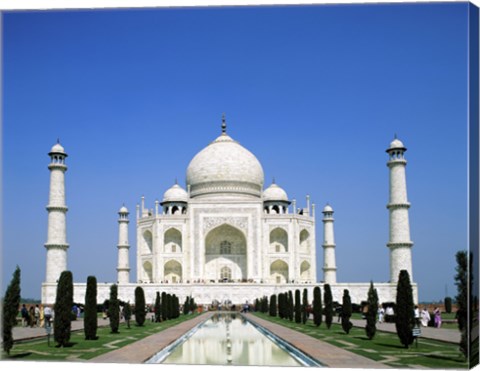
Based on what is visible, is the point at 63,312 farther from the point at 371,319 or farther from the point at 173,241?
the point at 173,241

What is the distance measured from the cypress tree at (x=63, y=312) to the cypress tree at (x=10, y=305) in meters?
1.22

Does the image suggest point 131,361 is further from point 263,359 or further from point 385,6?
point 385,6

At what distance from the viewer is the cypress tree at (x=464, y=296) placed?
8.01 metres

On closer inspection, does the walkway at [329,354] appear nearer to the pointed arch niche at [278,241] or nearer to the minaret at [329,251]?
the minaret at [329,251]

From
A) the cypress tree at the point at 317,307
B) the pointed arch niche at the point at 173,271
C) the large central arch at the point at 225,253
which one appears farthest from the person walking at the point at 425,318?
the pointed arch niche at the point at 173,271

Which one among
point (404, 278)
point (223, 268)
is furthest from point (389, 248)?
point (404, 278)

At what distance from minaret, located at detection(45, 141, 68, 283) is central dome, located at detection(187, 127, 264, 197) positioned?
8.78 metres

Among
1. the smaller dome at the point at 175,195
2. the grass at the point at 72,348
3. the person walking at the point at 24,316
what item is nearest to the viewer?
the grass at the point at 72,348

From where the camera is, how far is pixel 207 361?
346 inches

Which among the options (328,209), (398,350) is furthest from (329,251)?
(398,350)

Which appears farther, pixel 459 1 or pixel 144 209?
pixel 144 209

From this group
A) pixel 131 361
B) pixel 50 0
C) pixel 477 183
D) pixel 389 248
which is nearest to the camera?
pixel 477 183

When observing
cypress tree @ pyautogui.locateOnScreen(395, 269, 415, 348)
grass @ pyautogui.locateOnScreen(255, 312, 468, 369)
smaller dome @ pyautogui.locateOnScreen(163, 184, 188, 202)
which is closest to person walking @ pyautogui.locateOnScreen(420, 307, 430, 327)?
grass @ pyautogui.locateOnScreen(255, 312, 468, 369)

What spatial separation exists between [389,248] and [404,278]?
15294 mm
